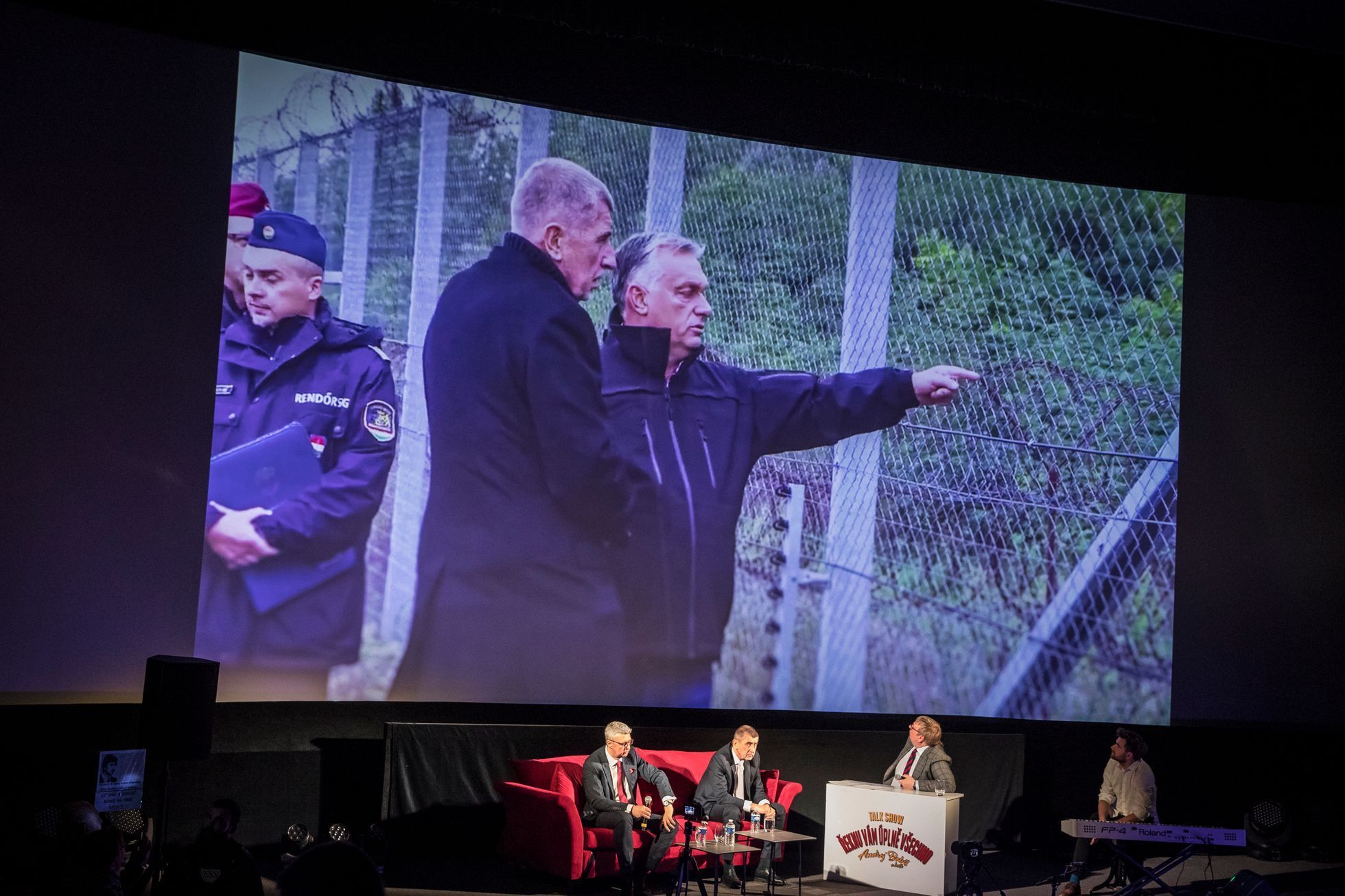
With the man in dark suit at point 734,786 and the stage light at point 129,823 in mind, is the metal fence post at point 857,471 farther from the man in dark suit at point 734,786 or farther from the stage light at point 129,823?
the stage light at point 129,823

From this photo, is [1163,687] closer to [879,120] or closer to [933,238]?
[933,238]

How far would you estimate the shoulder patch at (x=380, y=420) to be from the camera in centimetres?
744

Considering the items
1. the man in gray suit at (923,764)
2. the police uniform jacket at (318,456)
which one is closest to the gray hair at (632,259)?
the police uniform jacket at (318,456)

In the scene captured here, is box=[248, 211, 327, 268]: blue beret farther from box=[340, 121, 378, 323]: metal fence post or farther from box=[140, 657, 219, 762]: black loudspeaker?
box=[140, 657, 219, 762]: black loudspeaker

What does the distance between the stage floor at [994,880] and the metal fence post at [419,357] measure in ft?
4.68

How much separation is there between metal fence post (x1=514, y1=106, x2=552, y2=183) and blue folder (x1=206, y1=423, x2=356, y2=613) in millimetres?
2144

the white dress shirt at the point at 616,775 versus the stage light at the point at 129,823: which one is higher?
the white dress shirt at the point at 616,775

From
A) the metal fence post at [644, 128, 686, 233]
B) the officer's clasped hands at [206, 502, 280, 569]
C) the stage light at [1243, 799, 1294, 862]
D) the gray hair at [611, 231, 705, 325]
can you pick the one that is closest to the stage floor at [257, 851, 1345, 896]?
the stage light at [1243, 799, 1294, 862]

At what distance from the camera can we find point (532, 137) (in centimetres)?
784

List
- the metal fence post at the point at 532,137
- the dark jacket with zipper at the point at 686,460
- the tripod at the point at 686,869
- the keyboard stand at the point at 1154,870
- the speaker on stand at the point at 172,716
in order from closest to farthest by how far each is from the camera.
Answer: the speaker on stand at the point at 172,716 < the tripod at the point at 686,869 < the keyboard stand at the point at 1154,870 < the metal fence post at the point at 532,137 < the dark jacket with zipper at the point at 686,460

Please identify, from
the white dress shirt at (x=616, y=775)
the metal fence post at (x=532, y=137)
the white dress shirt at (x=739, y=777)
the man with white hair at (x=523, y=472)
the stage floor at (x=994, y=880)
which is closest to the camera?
the stage floor at (x=994, y=880)

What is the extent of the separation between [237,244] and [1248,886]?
6083mm

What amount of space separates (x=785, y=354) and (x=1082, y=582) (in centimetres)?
272

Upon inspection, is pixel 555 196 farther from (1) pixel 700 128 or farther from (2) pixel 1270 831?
(2) pixel 1270 831
